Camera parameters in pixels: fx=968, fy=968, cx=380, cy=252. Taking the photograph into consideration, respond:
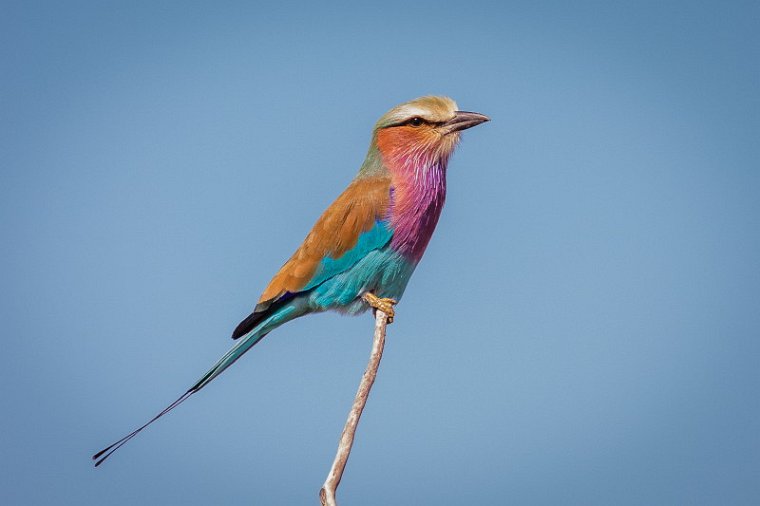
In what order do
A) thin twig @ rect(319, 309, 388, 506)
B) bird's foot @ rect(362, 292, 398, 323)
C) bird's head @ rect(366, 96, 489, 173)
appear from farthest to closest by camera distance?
1. bird's head @ rect(366, 96, 489, 173)
2. bird's foot @ rect(362, 292, 398, 323)
3. thin twig @ rect(319, 309, 388, 506)

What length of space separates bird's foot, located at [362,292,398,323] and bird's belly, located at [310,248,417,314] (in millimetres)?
43

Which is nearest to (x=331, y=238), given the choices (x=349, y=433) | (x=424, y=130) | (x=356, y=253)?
(x=356, y=253)

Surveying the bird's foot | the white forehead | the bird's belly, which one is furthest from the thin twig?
the white forehead

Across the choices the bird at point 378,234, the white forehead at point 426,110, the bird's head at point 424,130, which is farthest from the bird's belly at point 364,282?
the white forehead at point 426,110

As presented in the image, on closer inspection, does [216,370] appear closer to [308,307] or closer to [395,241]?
[308,307]

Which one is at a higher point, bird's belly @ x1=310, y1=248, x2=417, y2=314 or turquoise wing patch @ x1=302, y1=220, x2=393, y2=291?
turquoise wing patch @ x1=302, y1=220, x2=393, y2=291

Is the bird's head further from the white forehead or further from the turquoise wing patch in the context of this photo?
the turquoise wing patch

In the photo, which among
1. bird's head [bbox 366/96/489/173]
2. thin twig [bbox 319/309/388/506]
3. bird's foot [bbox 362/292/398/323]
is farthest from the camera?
bird's head [bbox 366/96/489/173]

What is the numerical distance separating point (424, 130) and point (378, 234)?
66cm

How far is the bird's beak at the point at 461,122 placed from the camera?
508cm

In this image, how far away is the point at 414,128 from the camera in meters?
5.13

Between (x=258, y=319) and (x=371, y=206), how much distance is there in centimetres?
80

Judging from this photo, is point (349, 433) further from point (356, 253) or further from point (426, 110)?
point (426, 110)

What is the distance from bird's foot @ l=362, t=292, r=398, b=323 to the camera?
187 inches
